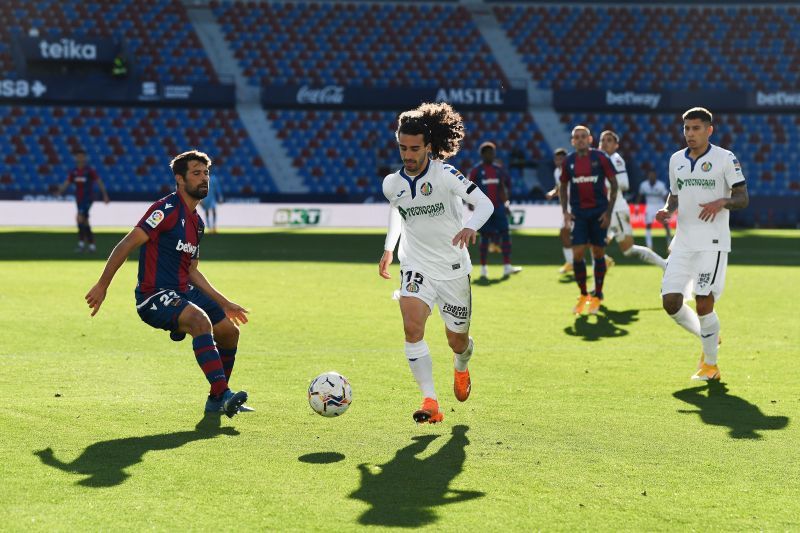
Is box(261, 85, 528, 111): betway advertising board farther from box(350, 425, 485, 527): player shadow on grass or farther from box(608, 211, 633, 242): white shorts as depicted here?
box(350, 425, 485, 527): player shadow on grass

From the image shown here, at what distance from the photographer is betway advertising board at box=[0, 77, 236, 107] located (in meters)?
37.1

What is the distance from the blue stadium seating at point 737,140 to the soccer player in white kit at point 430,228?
A: 3344 cm

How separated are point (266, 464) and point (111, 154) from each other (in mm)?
33703

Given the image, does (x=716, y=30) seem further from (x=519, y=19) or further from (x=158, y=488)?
(x=158, y=488)

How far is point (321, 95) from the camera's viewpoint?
127 ft

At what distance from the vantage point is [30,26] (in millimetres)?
39219

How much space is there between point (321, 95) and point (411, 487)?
34167 mm

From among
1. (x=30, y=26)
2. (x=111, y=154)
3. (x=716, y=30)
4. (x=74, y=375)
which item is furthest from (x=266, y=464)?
(x=716, y=30)

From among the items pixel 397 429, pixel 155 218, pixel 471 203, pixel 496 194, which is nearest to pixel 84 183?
pixel 496 194

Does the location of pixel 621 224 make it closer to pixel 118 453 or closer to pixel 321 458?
pixel 321 458

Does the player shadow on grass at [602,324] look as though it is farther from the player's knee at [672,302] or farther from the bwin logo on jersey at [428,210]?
the bwin logo on jersey at [428,210]

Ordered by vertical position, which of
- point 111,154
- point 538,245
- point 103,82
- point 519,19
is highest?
point 519,19

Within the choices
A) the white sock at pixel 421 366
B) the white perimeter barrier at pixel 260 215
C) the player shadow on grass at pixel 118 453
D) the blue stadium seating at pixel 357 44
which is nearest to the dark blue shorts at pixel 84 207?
the white perimeter barrier at pixel 260 215

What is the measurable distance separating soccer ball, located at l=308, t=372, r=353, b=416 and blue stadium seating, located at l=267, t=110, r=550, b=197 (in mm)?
31317
